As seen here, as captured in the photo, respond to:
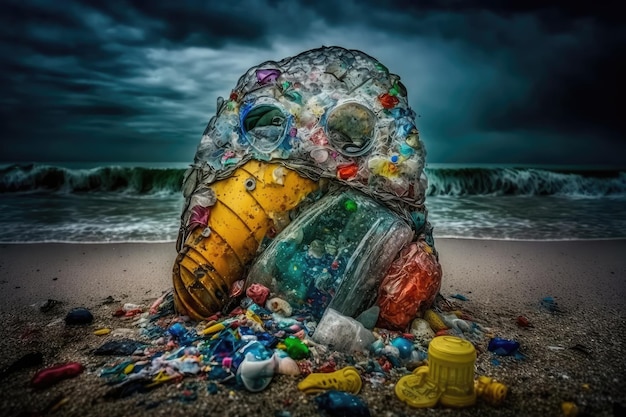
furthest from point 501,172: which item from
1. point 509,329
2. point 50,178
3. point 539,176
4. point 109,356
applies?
point 50,178

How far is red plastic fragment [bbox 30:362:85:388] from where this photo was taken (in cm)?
222

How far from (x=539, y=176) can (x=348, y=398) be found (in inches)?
663

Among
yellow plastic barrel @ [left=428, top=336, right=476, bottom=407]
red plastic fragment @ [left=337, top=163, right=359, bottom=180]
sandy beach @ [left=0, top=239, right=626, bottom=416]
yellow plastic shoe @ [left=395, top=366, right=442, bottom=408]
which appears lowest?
sandy beach @ [left=0, top=239, right=626, bottom=416]

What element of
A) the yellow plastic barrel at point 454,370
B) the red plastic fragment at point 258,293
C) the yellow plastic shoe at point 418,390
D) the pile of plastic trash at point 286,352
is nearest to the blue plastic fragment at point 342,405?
the pile of plastic trash at point 286,352

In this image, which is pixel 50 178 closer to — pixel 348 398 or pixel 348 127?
pixel 348 127

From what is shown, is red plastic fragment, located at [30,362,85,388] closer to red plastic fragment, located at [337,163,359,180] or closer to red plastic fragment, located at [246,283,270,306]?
red plastic fragment, located at [246,283,270,306]

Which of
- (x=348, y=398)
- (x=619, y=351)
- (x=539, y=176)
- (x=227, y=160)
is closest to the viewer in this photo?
(x=348, y=398)

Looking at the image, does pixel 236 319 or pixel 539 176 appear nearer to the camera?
pixel 236 319

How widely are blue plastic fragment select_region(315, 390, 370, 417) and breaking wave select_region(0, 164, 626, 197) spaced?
1289cm

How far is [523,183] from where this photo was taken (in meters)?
15.4

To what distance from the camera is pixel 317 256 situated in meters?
2.80

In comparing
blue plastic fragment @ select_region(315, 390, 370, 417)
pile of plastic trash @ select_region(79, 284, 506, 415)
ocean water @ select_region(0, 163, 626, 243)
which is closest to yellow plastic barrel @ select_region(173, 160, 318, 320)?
pile of plastic trash @ select_region(79, 284, 506, 415)

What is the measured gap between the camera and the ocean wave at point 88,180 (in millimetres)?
13375

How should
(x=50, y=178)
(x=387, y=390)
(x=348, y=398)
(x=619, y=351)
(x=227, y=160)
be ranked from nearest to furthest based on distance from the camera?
(x=348, y=398), (x=387, y=390), (x=619, y=351), (x=227, y=160), (x=50, y=178)
